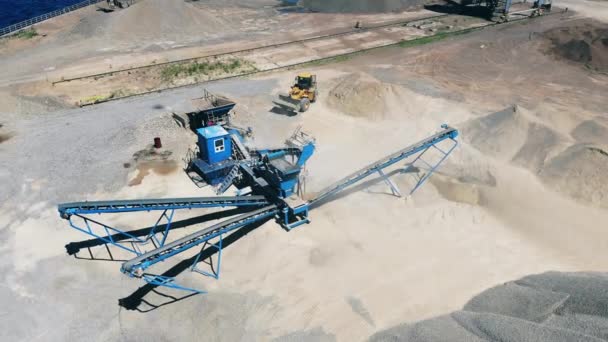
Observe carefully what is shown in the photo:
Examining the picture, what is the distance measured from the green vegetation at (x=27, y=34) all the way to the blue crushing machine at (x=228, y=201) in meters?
33.5

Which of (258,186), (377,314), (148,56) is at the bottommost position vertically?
(377,314)

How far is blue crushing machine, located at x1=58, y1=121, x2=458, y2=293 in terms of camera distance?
1602 centimetres

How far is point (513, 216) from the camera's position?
67.8 feet

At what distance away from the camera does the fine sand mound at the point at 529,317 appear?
1284cm

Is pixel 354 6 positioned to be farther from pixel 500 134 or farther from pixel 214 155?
pixel 214 155

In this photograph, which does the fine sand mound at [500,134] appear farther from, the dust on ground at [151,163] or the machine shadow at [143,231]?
the dust on ground at [151,163]

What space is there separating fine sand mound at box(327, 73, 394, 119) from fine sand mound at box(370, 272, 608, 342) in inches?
657

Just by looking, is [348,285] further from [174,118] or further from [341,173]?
[174,118]

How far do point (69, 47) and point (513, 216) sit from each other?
42.9 meters

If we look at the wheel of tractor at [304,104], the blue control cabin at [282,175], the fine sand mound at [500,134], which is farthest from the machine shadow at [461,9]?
the blue control cabin at [282,175]

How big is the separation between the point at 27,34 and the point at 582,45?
2212 inches

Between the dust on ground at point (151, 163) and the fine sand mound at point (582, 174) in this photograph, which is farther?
the dust on ground at point (151, 163)

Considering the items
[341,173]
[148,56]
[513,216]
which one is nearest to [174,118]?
[341,173]

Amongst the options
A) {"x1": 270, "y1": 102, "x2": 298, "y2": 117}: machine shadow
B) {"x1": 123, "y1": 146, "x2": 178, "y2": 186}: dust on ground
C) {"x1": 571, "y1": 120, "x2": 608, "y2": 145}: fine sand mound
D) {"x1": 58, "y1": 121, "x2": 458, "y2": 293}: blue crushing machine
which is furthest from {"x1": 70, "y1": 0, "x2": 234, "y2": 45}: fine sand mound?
{"x1": 571, "y1": 120, "x2": 608, "y2": 145}: fine sand mound
